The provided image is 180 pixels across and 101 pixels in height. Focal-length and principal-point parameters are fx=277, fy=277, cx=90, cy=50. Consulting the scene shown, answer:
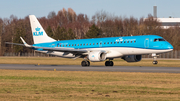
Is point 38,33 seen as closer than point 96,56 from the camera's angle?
No

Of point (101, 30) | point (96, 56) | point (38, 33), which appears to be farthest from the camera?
point (101, 30)

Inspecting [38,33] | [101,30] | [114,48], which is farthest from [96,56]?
[101,30]

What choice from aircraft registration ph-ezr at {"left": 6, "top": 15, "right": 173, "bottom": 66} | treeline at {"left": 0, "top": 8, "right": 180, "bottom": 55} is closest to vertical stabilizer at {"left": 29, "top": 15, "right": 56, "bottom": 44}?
aircraft registration ph-ezr at {"left": 6, "top": 15, "right": 173, "bottom": 66}

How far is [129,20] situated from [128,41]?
88.3 meters

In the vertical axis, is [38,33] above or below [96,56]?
above

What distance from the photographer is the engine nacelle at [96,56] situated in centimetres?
3772

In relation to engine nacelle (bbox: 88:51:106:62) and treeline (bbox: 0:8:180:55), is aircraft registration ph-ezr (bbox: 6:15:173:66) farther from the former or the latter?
treeline (bbox: 0:8:180:55)

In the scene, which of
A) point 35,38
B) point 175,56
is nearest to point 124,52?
point 35,38

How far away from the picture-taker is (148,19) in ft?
369

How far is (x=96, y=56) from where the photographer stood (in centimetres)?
3775

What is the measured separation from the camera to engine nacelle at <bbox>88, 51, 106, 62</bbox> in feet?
124

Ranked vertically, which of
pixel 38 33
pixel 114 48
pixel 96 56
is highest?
pixel 38 33

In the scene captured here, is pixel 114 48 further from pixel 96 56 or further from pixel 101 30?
pixel 101 30

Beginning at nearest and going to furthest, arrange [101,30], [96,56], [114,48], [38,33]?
[96,56] < [114,48] < [38,33] < [101,30]
